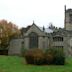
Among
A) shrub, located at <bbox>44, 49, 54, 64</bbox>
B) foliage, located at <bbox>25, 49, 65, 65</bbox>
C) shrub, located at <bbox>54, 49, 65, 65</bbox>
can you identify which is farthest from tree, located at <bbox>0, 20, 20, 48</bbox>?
shrub, located at <bbox>54, 49, 65, 65</bbox>

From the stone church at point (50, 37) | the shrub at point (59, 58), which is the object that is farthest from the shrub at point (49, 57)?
the stone church at point (50, 37)

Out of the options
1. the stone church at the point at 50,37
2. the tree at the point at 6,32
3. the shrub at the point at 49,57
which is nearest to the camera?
the shrub at the point at 49,57

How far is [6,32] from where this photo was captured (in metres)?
86.4

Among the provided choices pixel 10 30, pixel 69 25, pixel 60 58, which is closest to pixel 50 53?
pixel 60 58

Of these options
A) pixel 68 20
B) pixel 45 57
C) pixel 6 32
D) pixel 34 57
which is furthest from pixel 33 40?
pixel 34 57

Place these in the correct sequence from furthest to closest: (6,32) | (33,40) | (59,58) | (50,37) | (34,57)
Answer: (6,32), (33,40), (50,37), (59,58), (34,57)

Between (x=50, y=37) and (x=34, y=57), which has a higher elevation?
(x=50, y=37)

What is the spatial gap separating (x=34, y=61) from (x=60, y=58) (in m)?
3.76

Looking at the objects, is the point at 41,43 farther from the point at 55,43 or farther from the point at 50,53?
the point at 50,53

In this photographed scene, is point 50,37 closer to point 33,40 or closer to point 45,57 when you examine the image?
point 33,40

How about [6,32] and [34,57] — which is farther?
[6,32]

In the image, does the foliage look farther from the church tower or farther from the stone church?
the church tower

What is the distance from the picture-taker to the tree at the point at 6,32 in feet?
282

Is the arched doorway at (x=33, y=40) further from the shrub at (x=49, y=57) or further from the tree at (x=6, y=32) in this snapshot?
the shrub at (x=49, y=57)
